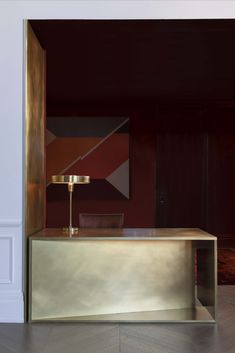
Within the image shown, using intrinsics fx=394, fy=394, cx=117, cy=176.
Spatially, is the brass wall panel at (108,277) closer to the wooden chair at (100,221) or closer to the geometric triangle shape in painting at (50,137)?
the wooden chair at (100,221)

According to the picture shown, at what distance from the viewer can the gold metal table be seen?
3258mm

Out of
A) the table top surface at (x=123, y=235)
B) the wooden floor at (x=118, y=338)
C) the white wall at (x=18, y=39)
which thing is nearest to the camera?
the wooden floor at (x=118, y=338)

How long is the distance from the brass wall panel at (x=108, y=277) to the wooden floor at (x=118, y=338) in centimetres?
19

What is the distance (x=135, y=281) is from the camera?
3398 mm

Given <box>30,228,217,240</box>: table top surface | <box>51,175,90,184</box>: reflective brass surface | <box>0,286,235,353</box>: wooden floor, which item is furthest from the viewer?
<box>51,175,90,184</box>: reflective brass surface

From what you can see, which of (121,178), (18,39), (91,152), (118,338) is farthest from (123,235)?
(91,152)

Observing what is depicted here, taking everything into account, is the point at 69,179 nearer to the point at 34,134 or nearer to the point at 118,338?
the point at 34,134

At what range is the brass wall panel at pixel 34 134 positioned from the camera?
3416mm

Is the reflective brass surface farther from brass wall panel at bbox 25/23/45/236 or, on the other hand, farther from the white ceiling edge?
the white ceiling edge

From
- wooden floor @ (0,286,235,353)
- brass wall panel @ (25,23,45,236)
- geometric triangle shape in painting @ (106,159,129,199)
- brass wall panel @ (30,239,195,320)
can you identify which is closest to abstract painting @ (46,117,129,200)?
geometric triangle shape in painting @ (106,159,129,199)

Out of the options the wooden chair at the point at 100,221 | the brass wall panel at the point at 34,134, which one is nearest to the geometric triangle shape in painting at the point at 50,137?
the brass wall panel at the point at 34,134

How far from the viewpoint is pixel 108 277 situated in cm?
337

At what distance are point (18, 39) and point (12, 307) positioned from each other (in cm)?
226

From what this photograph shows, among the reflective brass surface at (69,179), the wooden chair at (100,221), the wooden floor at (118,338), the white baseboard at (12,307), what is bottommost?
the wooden floor at (118,338)
